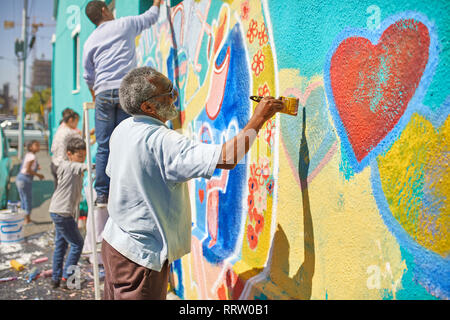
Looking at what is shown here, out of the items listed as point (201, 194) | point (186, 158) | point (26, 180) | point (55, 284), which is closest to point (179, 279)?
point (201, 194)

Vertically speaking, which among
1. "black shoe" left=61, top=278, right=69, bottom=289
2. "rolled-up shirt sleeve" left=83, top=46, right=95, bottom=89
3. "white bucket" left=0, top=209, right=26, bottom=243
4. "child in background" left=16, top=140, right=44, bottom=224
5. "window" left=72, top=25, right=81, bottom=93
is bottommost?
"black shoe" left=61, top=278, right=69, bottom=289

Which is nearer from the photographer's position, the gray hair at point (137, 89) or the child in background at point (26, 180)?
the gray hair at point (137, 89)

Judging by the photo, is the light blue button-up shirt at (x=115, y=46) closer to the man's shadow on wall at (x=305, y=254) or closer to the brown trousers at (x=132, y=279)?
the brown trousers at (x=132, y=279)

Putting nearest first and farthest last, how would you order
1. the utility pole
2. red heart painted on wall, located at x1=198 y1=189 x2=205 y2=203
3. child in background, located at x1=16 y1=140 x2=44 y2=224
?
red heart painted on wall, located at x1=198 y1=189 x2=205 y2=203
child in background, located at x1=16 y1=140 x2=44 y2=224
the utility pole

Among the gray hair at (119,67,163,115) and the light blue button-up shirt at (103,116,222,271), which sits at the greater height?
the gray hair at (119,67,163,115)

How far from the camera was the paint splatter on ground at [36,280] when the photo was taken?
3.93 m

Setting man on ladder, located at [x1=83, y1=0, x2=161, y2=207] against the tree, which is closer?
man on ladder, located at [x1=83, y1=0, x2=161, y2=207]

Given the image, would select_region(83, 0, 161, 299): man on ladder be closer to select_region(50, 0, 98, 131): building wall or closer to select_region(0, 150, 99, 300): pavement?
select_region(0, 150, 99, 300): pavement

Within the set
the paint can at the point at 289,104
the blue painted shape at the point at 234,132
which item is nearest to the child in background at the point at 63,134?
the blue painted shape at the point at 234,132

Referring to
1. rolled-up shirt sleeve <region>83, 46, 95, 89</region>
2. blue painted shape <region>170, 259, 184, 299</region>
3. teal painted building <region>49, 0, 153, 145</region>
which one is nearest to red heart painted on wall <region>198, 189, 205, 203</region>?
blue painted shape <region>170, 259, 184, 299</region>

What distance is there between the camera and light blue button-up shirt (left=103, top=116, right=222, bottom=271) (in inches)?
72.0

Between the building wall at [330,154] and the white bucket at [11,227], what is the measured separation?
12.2 feet

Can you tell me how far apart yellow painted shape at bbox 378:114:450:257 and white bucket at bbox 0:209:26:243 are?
18.6ft

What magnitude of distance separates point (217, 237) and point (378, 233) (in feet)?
5.56
